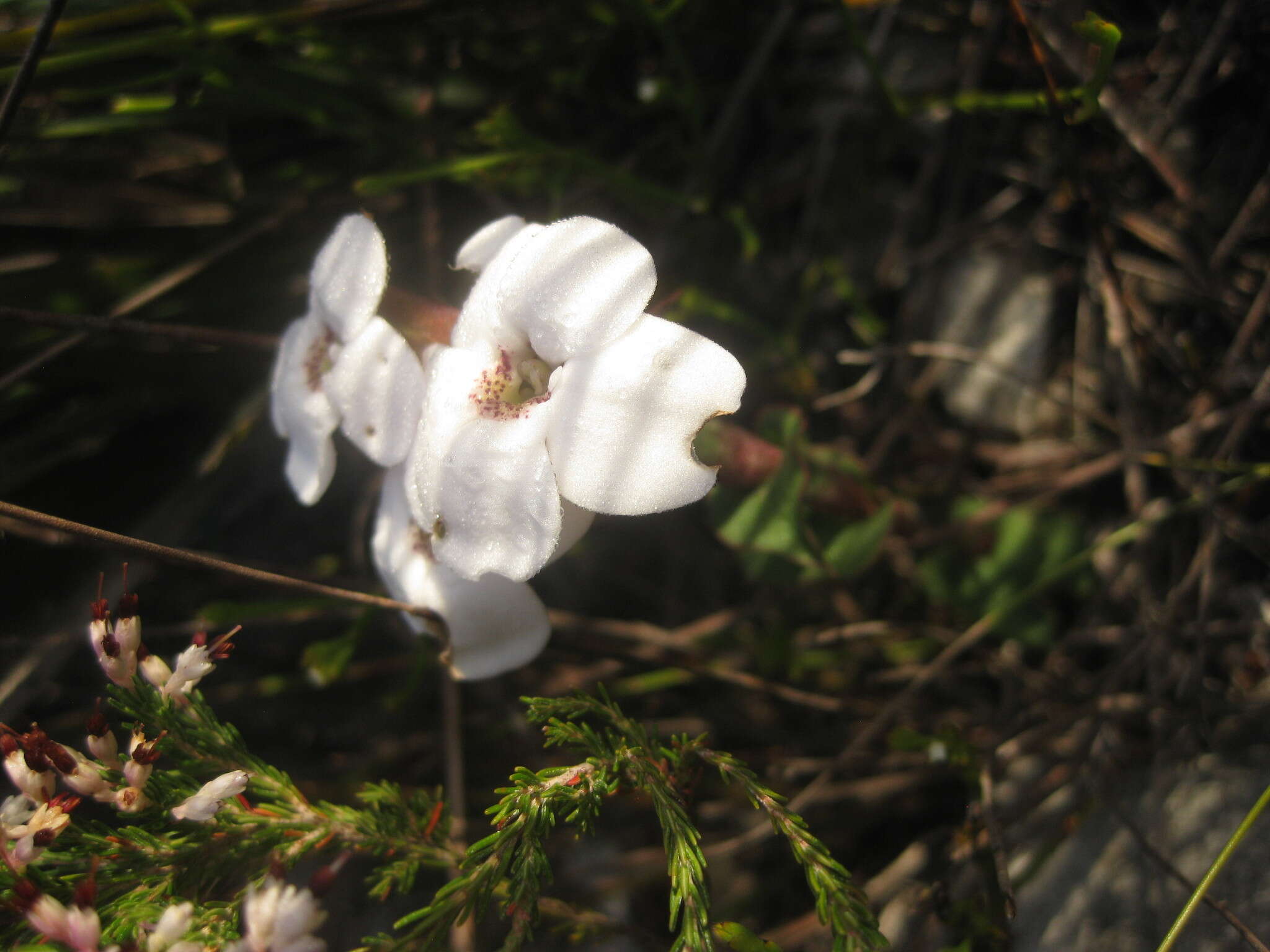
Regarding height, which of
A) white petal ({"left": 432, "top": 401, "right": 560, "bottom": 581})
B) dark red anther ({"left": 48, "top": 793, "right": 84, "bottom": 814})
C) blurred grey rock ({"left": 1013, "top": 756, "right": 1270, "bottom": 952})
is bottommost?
blurred grey rock ({"left": 1013, "top": 756, "right": 1270, "bottom": 952})

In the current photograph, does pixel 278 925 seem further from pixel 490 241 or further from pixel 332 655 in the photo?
pixel 490 241

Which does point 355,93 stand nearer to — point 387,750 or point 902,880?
point 387,750

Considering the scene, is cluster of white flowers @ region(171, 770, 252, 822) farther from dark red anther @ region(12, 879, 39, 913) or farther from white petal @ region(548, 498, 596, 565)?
white petal @ region(548, 498, 596, 565)

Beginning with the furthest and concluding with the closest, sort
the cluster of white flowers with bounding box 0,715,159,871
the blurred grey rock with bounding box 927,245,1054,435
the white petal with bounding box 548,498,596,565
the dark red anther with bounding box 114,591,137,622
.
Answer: the blurred grey rock with bounding box 927,245,1054,435 < the white petal with bounding box 548,498,596,565 < the dark red anther with bounding box 114,591,137,622 < the cluster of white flowers with bounding box 0,715,159,871

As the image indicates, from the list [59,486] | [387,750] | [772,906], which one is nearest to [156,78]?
[59,486]

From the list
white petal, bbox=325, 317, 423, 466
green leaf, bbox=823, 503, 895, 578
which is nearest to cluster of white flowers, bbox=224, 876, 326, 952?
white petal, bbox=325, 317, 423, 466
